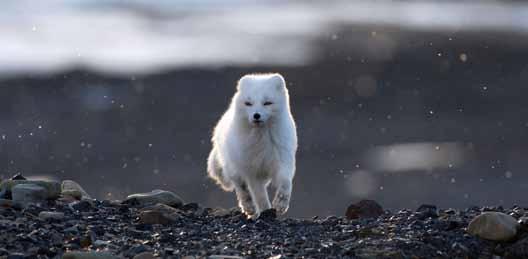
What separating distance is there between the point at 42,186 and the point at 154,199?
1110mm

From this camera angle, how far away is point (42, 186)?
9039mm

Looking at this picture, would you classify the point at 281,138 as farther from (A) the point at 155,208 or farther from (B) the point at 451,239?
(B) the point at 451,239

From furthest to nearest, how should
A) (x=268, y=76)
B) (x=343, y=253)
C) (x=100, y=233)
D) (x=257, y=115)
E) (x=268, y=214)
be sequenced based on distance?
(x=268, y=76) < (x=257, y=115) < (x=268, y=214) < (x=100, y=233) < (x=343, y=253)

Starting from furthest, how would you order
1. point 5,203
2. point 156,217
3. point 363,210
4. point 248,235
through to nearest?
point 363,210 → point 5,203 → point 156,217 → point 248,235

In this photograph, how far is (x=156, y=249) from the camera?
7234 mm

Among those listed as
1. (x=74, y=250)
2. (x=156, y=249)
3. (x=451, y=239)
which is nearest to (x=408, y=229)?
(x=451, y=239)

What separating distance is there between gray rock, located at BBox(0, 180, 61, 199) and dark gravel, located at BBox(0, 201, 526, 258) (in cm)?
19

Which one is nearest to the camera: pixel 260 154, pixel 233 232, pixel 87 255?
pixel 87 255

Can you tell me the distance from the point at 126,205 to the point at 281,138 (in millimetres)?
1770

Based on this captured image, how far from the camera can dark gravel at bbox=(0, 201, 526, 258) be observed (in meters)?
7.16

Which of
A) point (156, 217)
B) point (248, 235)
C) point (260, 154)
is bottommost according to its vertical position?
point (248, 235)

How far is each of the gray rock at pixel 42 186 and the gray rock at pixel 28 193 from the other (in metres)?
0.04

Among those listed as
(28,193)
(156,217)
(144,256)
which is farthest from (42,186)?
(144,256)

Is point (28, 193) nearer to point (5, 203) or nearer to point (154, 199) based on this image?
point (5, 203)
